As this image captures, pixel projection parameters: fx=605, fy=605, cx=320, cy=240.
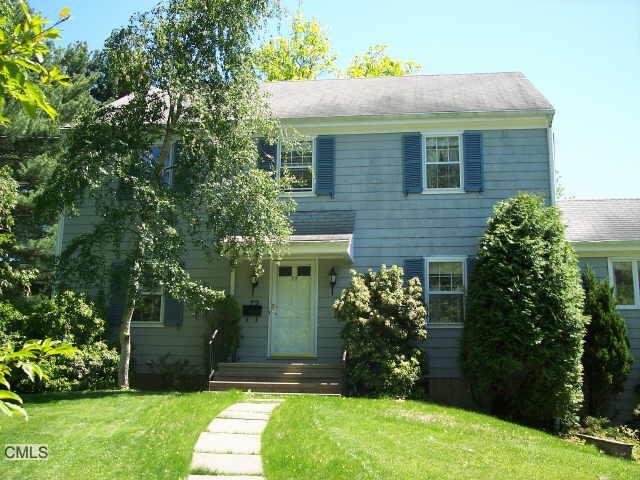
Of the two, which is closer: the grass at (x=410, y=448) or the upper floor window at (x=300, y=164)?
the grass at (x=410, y=448)

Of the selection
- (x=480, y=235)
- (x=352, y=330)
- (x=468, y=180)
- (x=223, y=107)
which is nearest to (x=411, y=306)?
(x=352, y=330)

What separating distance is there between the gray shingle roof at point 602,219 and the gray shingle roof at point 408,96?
284cm

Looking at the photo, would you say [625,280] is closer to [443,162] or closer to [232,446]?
[443,162]

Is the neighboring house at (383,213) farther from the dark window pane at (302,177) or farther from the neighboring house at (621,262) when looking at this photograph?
the neighboring house at (621,262)

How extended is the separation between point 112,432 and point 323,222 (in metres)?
6.94

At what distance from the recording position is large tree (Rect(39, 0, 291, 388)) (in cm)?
1086

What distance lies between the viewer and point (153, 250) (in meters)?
10.7

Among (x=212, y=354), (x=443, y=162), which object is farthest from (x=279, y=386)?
(x=443, y=162)

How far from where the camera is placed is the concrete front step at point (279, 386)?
37.5ft

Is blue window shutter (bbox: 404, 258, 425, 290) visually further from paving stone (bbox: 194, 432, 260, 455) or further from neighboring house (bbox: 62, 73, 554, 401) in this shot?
paving stone (bbox: 194, 432, 260, 455)

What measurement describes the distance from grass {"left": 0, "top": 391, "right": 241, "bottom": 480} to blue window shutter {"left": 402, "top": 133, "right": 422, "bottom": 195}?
599cm

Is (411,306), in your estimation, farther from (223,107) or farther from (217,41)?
(217,41)

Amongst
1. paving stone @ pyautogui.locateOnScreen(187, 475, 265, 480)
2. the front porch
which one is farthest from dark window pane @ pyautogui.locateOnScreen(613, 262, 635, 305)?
paving stone @ pyautogui.locateOnScreen(187, 475, 265, 480)

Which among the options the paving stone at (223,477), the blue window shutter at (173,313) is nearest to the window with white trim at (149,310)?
the blue window shutter at (173,313)
